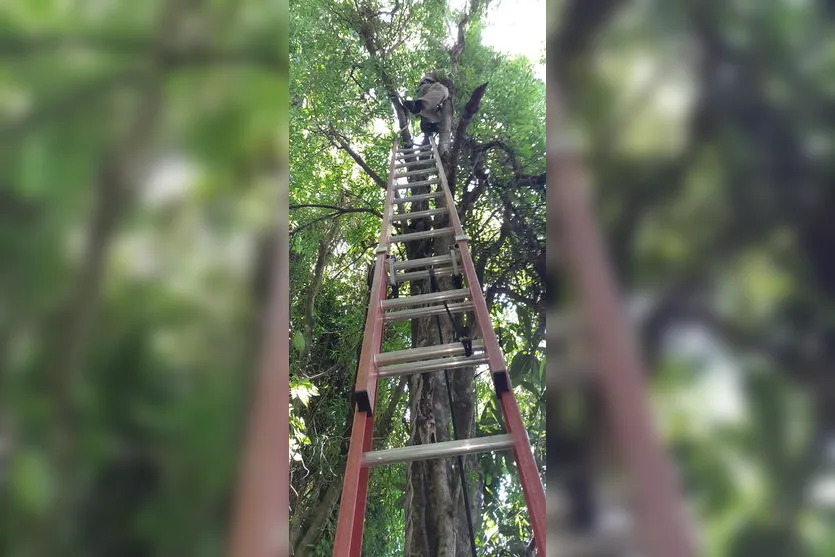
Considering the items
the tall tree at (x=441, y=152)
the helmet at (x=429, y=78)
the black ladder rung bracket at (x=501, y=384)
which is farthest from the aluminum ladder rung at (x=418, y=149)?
the black ladder rung bracket at (x=501, y=384)

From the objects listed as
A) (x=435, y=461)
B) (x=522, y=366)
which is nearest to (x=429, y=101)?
(x=522, y=366)
